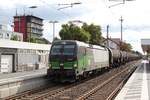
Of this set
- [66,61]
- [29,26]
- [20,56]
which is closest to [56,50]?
[66,61]

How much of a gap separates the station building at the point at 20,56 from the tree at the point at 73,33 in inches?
735

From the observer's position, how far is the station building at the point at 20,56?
152ft

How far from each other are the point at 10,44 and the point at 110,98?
29039 mm

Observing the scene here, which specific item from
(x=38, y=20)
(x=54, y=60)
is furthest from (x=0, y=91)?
(x=38, y=20)

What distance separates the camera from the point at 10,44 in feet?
153

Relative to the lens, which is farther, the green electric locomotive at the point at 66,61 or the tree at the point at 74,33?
the tree at the point at 74,33

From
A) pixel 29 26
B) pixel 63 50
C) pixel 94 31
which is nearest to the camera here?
pixel 63 50

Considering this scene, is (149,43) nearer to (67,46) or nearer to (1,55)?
(1,55)

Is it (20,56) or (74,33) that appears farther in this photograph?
(74,33)

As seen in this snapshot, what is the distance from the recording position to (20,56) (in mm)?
50781

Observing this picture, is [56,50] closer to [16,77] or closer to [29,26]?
[16,77]

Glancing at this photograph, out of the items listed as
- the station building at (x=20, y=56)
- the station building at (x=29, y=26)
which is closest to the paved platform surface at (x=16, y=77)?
the station building at (x=20, y=56)

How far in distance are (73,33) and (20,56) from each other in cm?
3030

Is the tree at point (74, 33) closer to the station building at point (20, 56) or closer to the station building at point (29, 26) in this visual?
the station building at point (20, 56)
